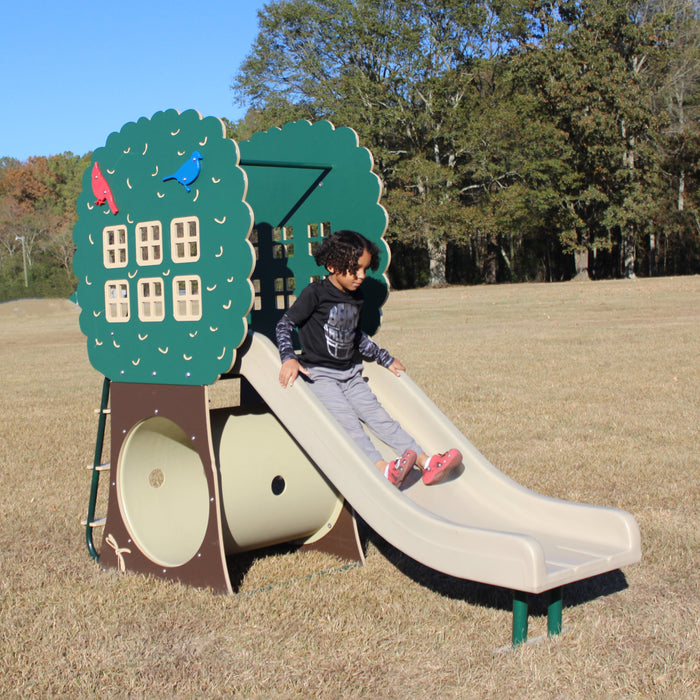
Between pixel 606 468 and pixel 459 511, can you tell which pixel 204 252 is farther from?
pixel 606 468

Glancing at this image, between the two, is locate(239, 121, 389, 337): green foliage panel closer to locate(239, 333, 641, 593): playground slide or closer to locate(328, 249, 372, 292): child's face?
locate(328, 249, 372, 292): child's face

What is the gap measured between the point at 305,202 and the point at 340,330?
1.28m

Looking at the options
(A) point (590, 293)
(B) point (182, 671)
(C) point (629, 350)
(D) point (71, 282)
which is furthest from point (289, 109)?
(B) point (182, 671)

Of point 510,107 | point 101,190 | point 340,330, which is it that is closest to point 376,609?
point 340,330

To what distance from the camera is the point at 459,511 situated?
437 cm

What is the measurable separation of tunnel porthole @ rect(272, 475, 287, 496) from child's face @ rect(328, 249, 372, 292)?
1075 millimetres

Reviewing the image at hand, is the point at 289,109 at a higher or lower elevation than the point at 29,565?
higher

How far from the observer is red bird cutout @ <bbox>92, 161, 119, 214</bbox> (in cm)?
503

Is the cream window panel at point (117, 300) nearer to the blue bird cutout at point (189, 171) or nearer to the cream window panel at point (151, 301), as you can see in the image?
the cream window panel at point (151, 301)

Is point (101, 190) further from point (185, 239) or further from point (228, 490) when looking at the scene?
point (228, 490)

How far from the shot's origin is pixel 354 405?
4.73 metres

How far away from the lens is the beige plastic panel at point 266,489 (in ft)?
15.5

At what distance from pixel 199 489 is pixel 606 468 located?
10.8 ft

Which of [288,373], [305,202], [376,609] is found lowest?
[376,609]
